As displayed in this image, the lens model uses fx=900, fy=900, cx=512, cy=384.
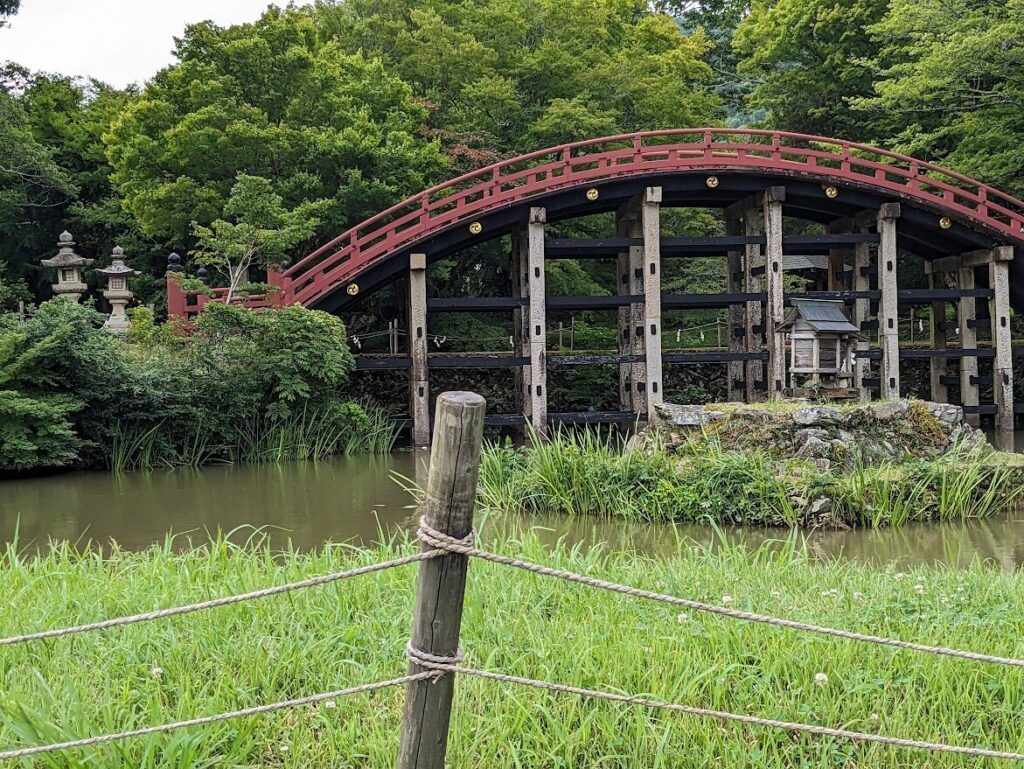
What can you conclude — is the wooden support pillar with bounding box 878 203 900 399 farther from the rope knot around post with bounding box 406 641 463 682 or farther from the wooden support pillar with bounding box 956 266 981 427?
the rope knot around post with bounding box 406 641 463 682

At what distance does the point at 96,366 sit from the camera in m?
12.2

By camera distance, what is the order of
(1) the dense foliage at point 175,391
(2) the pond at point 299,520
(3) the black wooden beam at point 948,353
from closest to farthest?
(2) the pond at point 299,520
(1) the dense foliage at point 175,391
(3) the black wooden beam at point 948,353

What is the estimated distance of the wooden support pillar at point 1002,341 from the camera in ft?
56.5

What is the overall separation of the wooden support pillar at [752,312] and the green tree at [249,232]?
806cm

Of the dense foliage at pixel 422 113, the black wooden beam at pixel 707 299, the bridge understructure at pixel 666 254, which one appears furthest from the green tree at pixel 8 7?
the black wooden beam at pixel 707 299

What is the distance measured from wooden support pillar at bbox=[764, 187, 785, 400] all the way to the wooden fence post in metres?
14.3

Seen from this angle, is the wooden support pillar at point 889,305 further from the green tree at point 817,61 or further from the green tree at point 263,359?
the green tree at point 263,359

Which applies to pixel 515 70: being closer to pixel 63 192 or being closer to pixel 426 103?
pixel 426 103

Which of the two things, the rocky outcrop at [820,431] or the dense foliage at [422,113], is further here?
the dense foliage at [422,113]

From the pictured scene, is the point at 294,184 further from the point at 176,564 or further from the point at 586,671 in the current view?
the point at 586,671

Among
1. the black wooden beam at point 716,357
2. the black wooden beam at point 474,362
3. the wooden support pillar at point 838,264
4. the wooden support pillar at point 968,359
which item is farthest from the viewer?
the wooden support pillar at point 838,264

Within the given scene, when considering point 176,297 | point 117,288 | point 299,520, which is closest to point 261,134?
point 117,288

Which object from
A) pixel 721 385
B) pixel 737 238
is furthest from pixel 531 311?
pixel 721 385

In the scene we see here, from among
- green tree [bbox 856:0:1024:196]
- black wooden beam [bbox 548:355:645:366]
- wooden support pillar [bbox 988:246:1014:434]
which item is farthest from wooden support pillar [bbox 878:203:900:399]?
black wooden beam [bbox 548:355:645:366]
